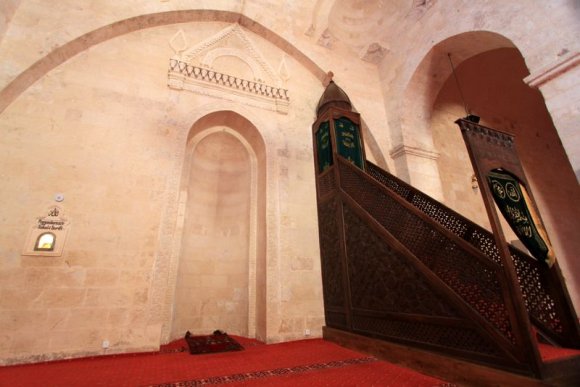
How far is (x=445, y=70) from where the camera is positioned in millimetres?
5234

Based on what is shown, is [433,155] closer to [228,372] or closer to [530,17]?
[530,17]

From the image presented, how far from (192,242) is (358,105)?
157 inches

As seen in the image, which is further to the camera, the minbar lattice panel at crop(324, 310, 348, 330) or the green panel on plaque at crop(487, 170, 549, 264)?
the minbar lattice panel at crop(324, 310, 348, 330)

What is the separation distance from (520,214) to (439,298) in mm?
889

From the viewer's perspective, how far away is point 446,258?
224 centimetres

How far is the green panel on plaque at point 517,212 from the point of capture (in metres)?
2.06

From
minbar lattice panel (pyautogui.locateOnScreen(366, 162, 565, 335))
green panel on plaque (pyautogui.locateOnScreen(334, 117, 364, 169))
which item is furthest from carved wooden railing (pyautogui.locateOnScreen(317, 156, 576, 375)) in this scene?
green panel on plaque (pyautogui.locateOnScreen(334, 117, 364, 169))

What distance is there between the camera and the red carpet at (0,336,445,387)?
2043mm

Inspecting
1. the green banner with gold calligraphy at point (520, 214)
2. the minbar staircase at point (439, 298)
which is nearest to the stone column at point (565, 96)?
the green banner with gold calligraphy at point (520, 214)

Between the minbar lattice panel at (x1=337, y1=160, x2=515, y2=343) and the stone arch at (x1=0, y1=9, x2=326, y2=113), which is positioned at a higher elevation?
the stone arch at (x1=0, y1=9, x2=326, y2=113)

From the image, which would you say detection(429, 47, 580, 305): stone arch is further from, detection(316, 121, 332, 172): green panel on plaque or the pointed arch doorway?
the pointed arch doorway

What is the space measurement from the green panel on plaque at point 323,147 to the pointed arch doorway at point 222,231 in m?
0.94

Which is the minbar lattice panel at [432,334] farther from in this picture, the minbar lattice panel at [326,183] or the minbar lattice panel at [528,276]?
the minbar lattice panel at [326,183]

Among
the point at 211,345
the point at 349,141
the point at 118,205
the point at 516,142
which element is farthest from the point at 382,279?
the point at 516,142
